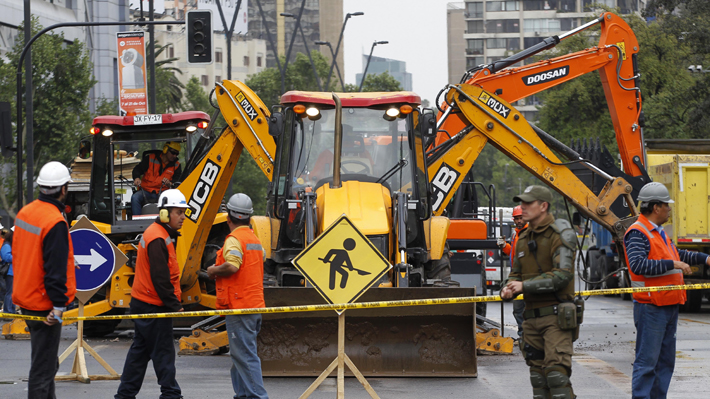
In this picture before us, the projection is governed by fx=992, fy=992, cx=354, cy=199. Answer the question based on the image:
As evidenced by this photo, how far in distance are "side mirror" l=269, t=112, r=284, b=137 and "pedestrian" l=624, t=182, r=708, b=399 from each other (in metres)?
4.65

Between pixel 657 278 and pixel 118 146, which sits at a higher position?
pixel 118 146

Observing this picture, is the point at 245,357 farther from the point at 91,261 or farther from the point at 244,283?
the point at 91,261

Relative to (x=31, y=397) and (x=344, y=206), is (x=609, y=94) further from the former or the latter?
(x=31, y=397)

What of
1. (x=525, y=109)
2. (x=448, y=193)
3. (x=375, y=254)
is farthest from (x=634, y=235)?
(x=525, y=109)

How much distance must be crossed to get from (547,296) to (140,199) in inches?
360

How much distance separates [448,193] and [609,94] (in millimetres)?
3904

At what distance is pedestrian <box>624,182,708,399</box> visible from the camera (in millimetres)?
8180

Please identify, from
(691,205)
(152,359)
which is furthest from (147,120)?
(691,205)

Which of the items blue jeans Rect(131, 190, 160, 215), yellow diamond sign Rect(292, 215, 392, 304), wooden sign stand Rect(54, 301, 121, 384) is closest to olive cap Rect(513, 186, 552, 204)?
yellow diamond sign Rect(292, 215, 392, 304)

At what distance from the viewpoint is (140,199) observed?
15227 mm

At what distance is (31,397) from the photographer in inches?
307

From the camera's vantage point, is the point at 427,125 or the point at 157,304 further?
the point at 427,125

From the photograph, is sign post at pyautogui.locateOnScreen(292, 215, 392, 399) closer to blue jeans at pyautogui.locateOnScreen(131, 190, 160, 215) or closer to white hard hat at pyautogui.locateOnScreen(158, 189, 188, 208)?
white hard hat at pyautogui.locateOnScreen(158, 189, 188, 208)

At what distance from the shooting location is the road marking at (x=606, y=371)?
34.1 feet
